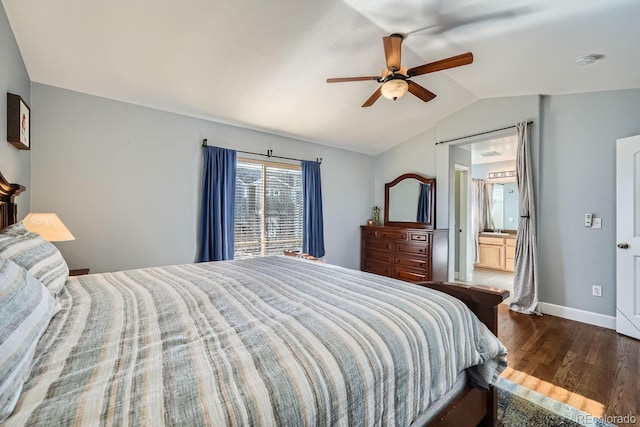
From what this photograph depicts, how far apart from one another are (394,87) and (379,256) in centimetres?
320

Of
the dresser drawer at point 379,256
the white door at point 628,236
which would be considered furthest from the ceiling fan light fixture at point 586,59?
the dresser drawer at point 379,256

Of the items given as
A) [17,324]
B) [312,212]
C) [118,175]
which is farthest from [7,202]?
[312,212]

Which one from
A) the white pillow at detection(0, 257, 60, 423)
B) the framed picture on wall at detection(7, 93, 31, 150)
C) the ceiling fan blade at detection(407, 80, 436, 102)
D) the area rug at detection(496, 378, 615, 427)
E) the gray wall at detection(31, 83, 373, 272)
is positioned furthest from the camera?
the gray wall at detection(31, 83, 373, 272)

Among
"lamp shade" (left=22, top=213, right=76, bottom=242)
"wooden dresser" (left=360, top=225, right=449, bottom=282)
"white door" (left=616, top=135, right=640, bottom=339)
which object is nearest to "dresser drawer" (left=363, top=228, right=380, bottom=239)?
"wooden dresser" (left=360, top=225, right=449, bottom=282)

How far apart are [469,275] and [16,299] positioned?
18.3ft

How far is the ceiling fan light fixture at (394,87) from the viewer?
7.05 ft

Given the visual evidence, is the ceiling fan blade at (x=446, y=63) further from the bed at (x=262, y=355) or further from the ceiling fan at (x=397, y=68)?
the bed at (x=262, y=355)

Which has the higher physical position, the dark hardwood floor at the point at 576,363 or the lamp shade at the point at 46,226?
the lamp shade at the point at 46,226

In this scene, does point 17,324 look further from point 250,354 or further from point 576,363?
point 576,363

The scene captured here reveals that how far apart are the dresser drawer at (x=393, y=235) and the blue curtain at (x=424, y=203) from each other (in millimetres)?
395

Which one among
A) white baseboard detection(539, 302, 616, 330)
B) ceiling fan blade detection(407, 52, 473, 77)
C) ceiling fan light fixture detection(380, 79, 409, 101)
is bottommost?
white baseboard detection(539, 302, 616, 330)

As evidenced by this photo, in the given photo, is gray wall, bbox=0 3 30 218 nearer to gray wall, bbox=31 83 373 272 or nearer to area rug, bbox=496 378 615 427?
gray wall, bbox=31 83 373 272

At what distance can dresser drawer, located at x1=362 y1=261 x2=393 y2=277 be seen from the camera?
466 centimetres

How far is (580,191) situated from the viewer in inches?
123
